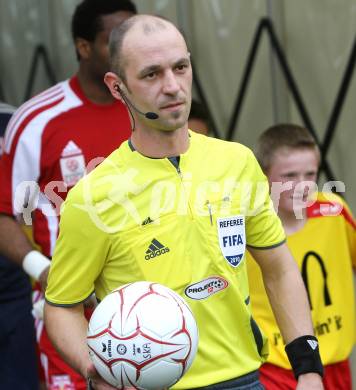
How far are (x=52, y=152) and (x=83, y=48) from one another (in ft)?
1.89

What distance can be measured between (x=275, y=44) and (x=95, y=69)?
1.27 m

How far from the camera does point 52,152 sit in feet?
17.1

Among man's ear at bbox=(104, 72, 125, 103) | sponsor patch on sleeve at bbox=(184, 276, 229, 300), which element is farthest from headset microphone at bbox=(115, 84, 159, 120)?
sponsor patch on sleeve at bbox=(184, 276, 229, 300)

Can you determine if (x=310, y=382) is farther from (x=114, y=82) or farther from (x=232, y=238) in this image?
(x=114, y=82)

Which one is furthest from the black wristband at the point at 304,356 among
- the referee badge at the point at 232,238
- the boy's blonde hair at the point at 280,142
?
the boy's blonde hair at the point at 280,142

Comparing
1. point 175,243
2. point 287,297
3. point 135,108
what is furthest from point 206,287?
point 135,108

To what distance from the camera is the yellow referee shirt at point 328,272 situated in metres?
4.93

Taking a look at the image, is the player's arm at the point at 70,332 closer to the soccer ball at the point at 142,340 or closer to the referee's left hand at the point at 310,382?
the soccer ball at the point at 142,340

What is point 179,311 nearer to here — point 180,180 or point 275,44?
point 180,180

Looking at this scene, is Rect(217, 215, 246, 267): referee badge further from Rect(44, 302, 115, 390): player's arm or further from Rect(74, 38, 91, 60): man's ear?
Rect(74, 38, 91, 60): man's ear

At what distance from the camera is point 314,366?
3770mm

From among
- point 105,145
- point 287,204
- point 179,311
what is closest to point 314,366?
point 179,311

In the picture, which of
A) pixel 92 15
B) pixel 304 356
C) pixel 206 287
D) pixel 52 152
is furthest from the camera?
pixel 92 15

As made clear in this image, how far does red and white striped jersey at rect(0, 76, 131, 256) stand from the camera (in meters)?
5.21
